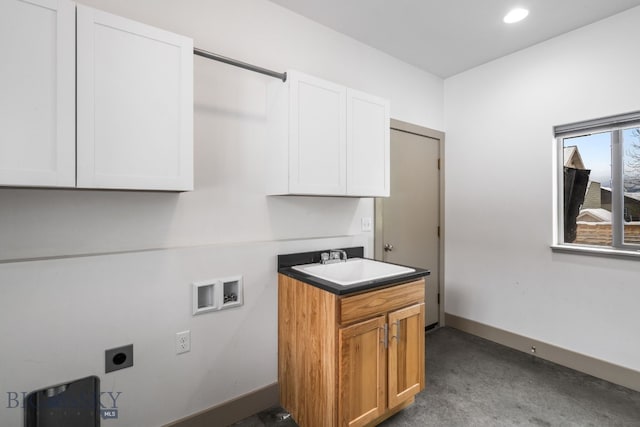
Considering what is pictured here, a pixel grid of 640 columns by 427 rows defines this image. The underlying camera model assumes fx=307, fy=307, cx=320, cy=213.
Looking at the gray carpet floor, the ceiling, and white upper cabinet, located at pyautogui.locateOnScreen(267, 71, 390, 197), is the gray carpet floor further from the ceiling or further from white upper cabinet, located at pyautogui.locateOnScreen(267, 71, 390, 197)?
the ceiling

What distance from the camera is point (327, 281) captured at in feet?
5.54

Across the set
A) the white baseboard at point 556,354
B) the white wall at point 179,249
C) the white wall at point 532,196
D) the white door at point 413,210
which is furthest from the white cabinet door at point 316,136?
the white baseboard at point 556,354

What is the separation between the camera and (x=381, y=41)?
8.61 feet

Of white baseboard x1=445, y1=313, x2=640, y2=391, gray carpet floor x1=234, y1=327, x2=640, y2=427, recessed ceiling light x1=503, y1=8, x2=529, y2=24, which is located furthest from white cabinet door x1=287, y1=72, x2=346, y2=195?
white baseboard x1=445, y1=313, x2=640, y2=391

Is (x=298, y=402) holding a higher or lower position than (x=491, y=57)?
lower

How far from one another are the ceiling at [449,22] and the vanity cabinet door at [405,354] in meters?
2.07

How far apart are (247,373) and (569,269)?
262 centimetres

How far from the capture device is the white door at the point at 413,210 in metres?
2.85

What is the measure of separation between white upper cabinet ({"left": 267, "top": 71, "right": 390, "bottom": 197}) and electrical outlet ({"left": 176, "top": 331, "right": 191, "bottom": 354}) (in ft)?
3.20

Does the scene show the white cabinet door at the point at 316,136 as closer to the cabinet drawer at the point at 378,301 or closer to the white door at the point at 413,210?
the cabinet drawer at the point at 378,301

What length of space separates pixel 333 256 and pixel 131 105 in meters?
1.55

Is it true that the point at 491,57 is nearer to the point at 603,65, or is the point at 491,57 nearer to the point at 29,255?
the point at 603,65

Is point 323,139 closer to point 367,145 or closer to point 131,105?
point 367,145

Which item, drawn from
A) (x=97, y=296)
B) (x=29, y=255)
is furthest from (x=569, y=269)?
(x=29, y=255)
